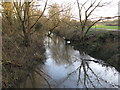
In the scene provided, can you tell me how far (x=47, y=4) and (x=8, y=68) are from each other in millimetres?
7396

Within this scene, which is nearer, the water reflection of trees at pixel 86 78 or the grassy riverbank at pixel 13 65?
the grassy riverbank at pixel 13 65

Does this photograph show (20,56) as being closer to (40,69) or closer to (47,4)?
(40,69)

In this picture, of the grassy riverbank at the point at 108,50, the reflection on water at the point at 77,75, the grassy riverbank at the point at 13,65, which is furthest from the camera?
the grassy riverbank at the point at 108,50

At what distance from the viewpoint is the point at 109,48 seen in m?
11.3

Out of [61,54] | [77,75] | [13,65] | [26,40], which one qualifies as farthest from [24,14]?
[77,75]

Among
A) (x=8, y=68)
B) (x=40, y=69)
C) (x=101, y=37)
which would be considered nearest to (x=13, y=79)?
(x=8, y=68)

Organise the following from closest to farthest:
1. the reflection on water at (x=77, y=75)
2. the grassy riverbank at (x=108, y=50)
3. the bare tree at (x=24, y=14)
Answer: the reflection on water at (x=77, y=75) → the grassy riverbank at (x=108, y=50) → the bare tree at (x=24, y=14)

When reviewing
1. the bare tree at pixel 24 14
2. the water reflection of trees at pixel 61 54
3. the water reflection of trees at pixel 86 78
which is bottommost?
the water reflection of trees at pixel 86 78

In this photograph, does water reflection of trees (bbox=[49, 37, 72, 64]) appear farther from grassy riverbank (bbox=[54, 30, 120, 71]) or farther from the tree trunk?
the tree trunk

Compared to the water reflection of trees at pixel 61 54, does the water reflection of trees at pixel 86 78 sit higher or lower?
lower

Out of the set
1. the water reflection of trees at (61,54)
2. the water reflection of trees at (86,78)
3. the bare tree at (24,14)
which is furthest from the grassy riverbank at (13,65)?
the bare tree at (24,14)

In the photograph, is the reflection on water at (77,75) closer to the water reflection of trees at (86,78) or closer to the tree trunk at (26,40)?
the water reflection of trees at (86,78)

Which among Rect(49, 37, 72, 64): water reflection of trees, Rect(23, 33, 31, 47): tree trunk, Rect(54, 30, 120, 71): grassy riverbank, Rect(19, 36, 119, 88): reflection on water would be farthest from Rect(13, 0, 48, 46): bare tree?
Rect(54, 30, 120, 71): grassy riverbank

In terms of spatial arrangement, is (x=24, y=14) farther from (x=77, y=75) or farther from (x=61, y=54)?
(x=77, y=75)
